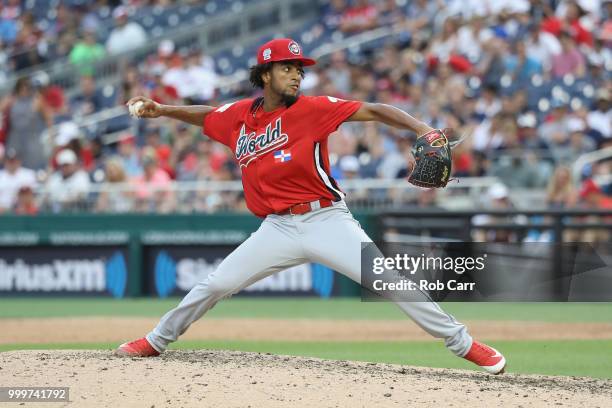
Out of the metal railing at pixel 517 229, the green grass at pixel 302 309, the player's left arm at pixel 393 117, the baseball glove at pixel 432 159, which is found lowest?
the green grass at pixel 302 309

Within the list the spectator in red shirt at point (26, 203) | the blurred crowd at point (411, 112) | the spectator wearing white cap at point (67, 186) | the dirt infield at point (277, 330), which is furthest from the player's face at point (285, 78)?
the spectator in red shirt at point (26, 203)

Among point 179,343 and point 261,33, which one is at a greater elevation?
point 261,33

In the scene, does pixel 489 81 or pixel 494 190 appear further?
pixel 489 81

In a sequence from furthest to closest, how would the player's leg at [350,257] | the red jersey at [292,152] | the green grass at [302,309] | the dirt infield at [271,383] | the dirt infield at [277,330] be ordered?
the green grass at [302,309] < the dirt infield at [277,330] < the red jersey at [292,152] < the player's leg at [350,257] < the dirt infield at [271,383]

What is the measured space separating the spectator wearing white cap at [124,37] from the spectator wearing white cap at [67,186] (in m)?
4.94

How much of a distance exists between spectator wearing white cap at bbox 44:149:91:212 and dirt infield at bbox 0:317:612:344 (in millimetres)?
3218

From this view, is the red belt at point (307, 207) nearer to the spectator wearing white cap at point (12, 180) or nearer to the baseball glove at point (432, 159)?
the baseball glove at point (432, 159)

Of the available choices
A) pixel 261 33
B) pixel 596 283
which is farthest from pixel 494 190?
pixel 261 33

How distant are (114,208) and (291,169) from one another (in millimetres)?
8337

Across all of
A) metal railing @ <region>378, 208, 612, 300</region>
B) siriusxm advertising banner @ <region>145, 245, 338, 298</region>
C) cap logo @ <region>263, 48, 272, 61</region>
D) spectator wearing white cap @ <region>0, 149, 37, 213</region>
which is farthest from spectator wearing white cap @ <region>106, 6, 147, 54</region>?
cap logo @ <region>263, 48, 272, 61</region>

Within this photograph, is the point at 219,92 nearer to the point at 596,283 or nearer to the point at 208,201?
the point at 208,201

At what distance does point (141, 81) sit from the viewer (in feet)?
60.9

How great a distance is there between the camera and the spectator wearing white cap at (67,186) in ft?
48.2

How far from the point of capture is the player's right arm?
715 centimetres
